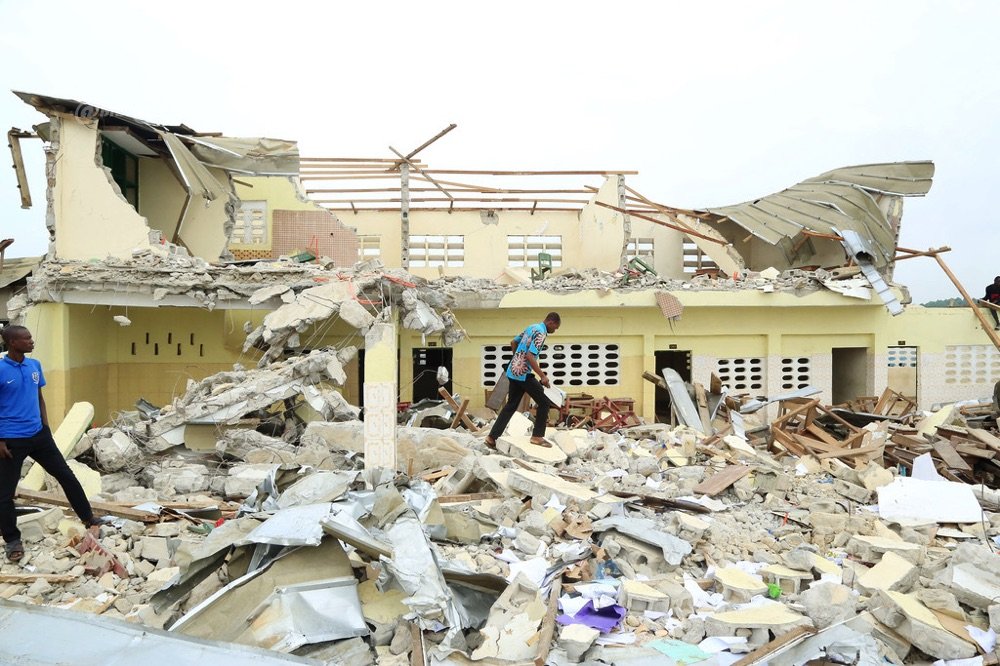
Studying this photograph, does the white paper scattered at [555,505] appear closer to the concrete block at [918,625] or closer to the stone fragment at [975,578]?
the concrete block at [918,625]

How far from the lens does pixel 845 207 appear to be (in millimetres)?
16344

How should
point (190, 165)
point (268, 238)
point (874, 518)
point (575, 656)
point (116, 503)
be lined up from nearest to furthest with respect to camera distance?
point (575, 656)
point (116, 503)
point (874, 518)
point (190, 165)
point (268, 238)

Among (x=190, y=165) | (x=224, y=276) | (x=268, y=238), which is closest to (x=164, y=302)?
(x=224, y=276)

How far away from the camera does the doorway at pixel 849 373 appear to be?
1605cm

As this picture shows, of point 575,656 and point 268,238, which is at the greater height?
point 268,238

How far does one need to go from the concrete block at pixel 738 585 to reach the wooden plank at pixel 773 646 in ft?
2.12

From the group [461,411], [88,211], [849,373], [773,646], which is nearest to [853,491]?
[773,646]

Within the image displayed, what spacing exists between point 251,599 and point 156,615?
0.68m

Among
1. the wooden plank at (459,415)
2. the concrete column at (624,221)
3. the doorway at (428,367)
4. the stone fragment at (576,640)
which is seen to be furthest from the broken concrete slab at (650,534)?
the concrete column at (624,221)

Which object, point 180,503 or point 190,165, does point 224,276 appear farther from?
point 180,503

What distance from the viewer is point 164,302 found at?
11.8 m

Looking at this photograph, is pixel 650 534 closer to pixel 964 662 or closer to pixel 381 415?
pixel 964 662

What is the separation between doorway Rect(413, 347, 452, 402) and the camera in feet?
50.4

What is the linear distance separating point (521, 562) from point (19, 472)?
12.6 feet
